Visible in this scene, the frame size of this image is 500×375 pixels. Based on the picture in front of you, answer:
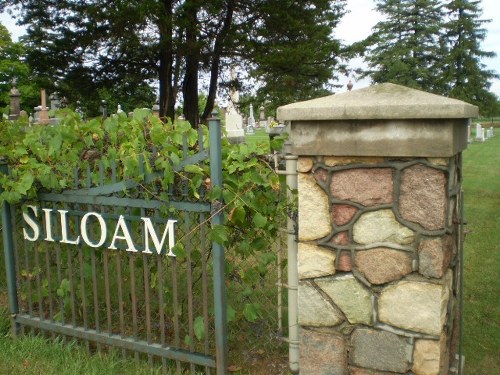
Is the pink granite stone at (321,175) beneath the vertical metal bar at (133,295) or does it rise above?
above

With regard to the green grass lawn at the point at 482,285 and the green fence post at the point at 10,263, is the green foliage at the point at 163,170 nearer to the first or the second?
the green fence post at the point at 10,263

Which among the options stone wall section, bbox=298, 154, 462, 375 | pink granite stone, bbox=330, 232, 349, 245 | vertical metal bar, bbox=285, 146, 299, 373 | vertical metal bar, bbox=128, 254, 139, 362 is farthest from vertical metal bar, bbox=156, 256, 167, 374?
pink granite stone, bbox=330, 232, 349, 245

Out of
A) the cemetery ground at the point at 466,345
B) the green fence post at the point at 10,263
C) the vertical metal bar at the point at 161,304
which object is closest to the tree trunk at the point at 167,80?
the cemetery ground at the point at 466,345

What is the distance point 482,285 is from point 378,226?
3073 millimetres

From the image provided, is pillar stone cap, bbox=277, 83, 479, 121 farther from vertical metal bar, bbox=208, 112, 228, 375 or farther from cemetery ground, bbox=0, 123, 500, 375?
cemetery ground, bbox=0, 123, 500, 375

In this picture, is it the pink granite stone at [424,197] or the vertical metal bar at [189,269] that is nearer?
the pink granite stone at [424,197]

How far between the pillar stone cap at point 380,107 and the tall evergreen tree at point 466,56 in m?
38.2

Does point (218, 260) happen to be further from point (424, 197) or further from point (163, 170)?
point (424, 197)

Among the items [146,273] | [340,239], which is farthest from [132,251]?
[340,239]

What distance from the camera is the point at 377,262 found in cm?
243

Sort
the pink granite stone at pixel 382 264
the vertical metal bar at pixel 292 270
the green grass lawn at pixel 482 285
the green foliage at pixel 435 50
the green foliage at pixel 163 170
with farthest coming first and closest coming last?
the green foliage at pixel 435 50, the green grass lawn at pixel 482 285, the green foliage at pixel 163 170, the vertical metal bar at pixel 292 270, the pink granite stone at pixel 382 264

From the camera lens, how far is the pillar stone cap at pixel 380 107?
2172 mm

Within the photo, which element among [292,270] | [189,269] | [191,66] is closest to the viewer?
[292,270]

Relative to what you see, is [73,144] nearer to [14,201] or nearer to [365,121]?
[14,201]
